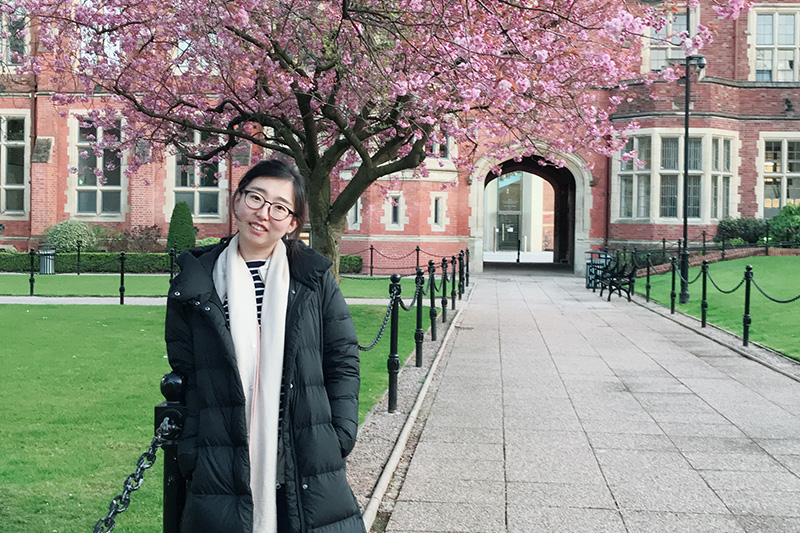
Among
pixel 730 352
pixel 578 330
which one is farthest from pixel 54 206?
pixel 730 352

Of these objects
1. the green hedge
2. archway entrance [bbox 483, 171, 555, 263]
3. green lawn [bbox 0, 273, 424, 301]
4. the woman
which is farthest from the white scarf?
archway entrance [bbox 483, 171, 555, 263]

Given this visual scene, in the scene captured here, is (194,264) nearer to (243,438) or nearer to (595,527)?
(243,438)

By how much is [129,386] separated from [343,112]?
17.2 feet

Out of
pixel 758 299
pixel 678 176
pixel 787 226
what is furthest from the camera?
pixel 678 176

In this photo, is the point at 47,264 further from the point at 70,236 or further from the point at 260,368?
the point at 260,368

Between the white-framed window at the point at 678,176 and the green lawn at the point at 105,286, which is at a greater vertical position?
the white-framed window at the point at 678,176

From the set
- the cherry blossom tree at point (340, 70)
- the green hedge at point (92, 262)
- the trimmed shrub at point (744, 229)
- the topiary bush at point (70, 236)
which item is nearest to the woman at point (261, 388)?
the cherry blossom tree at point (340, 70)

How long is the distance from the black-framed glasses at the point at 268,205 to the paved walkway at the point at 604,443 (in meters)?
1.80

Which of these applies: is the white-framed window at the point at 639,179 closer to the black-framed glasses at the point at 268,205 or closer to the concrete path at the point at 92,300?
the concrete path at the point at 92,300

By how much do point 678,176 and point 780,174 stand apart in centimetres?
351

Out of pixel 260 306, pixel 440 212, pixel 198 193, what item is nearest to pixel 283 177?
pixel 260 306

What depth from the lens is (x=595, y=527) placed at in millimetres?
3928

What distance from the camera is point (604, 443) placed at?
→ 5594 millimetres

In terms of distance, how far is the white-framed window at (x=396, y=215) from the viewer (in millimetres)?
26359
